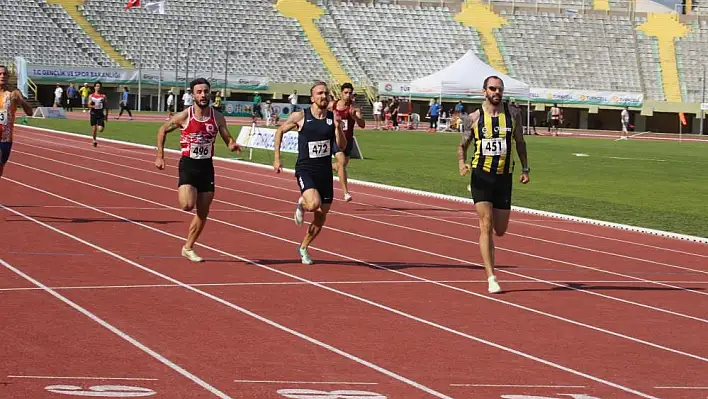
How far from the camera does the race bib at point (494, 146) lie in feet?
37.0

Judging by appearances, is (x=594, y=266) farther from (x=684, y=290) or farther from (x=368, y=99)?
(x=368, y=99)

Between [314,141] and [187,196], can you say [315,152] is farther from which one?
[187,196]

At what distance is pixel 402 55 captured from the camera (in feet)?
247

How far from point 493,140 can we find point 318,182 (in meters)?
2.19

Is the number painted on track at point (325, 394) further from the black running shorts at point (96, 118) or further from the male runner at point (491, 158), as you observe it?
the black running shorts at point (96, 118)

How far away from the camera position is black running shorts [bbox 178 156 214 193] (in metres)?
12.5

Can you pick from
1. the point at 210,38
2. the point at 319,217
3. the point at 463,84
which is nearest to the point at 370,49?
the point at 210,38

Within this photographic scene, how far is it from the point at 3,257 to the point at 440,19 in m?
68.5

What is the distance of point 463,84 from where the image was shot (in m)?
57.7

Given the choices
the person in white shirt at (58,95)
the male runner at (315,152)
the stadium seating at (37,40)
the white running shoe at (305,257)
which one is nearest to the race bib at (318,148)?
the male runner at (315,152)

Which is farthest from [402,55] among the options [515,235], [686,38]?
[515,235]

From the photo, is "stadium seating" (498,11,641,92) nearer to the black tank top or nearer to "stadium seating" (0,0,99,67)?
"stadium seating" (0,0,99,67)

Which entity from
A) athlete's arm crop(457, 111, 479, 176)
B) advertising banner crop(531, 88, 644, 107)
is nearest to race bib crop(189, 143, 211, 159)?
athlete's arm crop(457, 111, 479, 176)

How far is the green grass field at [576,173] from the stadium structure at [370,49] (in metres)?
17.2
